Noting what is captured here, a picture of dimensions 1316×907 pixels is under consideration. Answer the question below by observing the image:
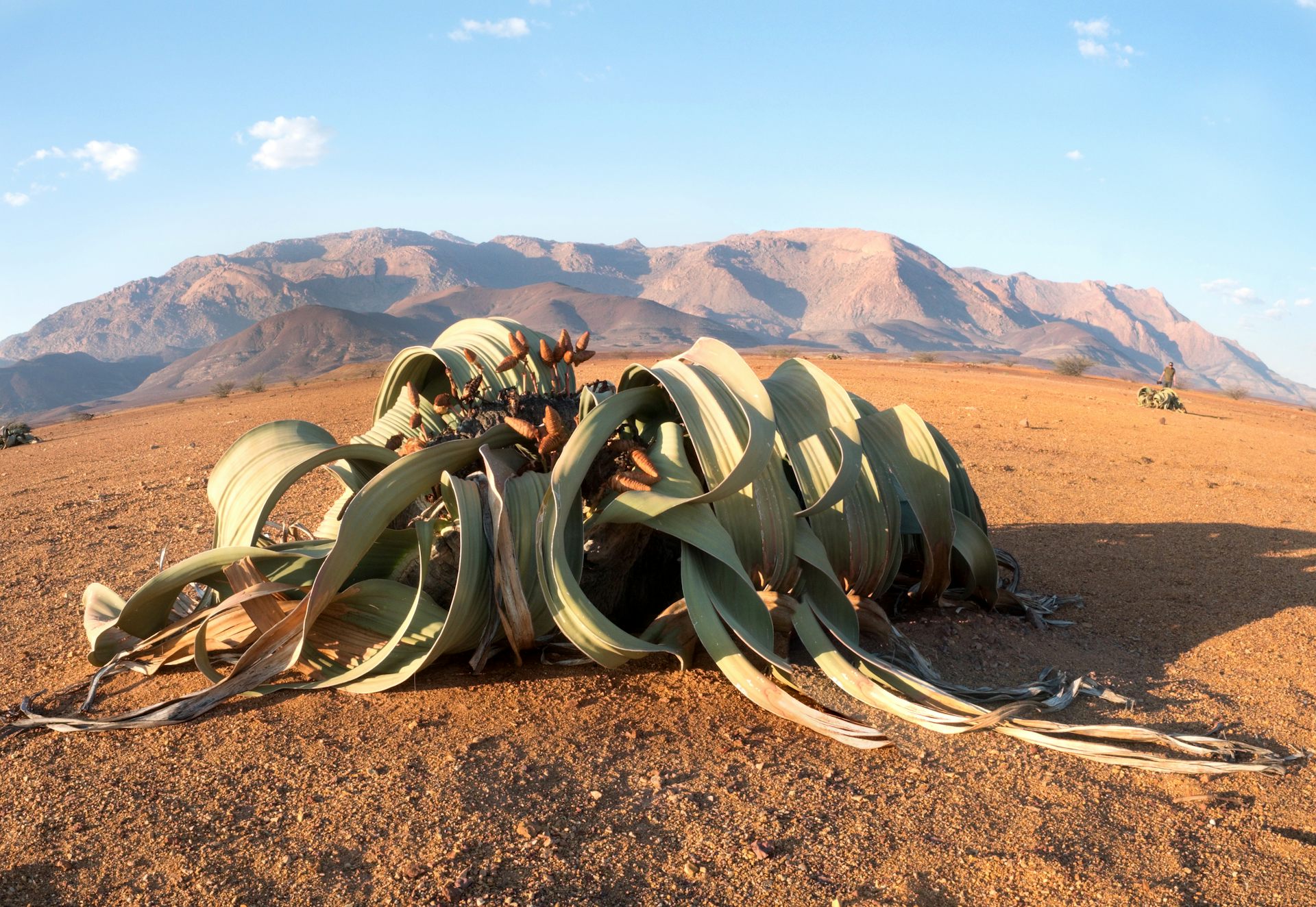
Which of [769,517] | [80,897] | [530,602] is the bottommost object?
[80,897]

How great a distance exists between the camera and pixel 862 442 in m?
2.76

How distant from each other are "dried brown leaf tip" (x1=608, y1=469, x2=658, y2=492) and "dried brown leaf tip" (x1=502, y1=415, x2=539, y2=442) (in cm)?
30

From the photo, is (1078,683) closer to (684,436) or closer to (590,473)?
(684,436)

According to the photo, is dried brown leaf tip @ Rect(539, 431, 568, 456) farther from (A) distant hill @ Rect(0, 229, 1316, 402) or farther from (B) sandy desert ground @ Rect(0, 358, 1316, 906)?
(A) distant hill @ Rect(0, 229, 1316, 402)

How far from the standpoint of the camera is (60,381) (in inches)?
3654

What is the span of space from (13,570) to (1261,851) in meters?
4.46

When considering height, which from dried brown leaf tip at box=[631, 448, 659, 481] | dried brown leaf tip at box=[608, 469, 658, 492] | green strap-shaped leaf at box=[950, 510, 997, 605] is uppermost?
dried brown leaf tip at box=[631, 448, 659, 481]

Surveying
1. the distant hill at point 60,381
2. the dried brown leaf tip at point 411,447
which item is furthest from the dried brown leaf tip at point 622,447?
the distant hill at point 60,381

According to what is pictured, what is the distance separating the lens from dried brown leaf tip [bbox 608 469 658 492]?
2244mm

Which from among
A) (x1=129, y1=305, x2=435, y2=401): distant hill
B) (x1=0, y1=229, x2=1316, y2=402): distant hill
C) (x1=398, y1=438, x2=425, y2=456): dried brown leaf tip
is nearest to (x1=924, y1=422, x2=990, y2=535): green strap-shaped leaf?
(x1=398, y1=438, x2=425, y2=456): dried brown leaf tip

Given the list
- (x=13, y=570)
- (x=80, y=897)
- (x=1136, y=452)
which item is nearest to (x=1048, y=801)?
(x=80, y=897)

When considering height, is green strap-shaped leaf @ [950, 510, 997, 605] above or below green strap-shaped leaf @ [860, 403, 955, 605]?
below

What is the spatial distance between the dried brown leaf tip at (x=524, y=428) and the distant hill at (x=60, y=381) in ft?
293

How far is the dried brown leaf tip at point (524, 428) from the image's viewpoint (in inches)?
96.4
